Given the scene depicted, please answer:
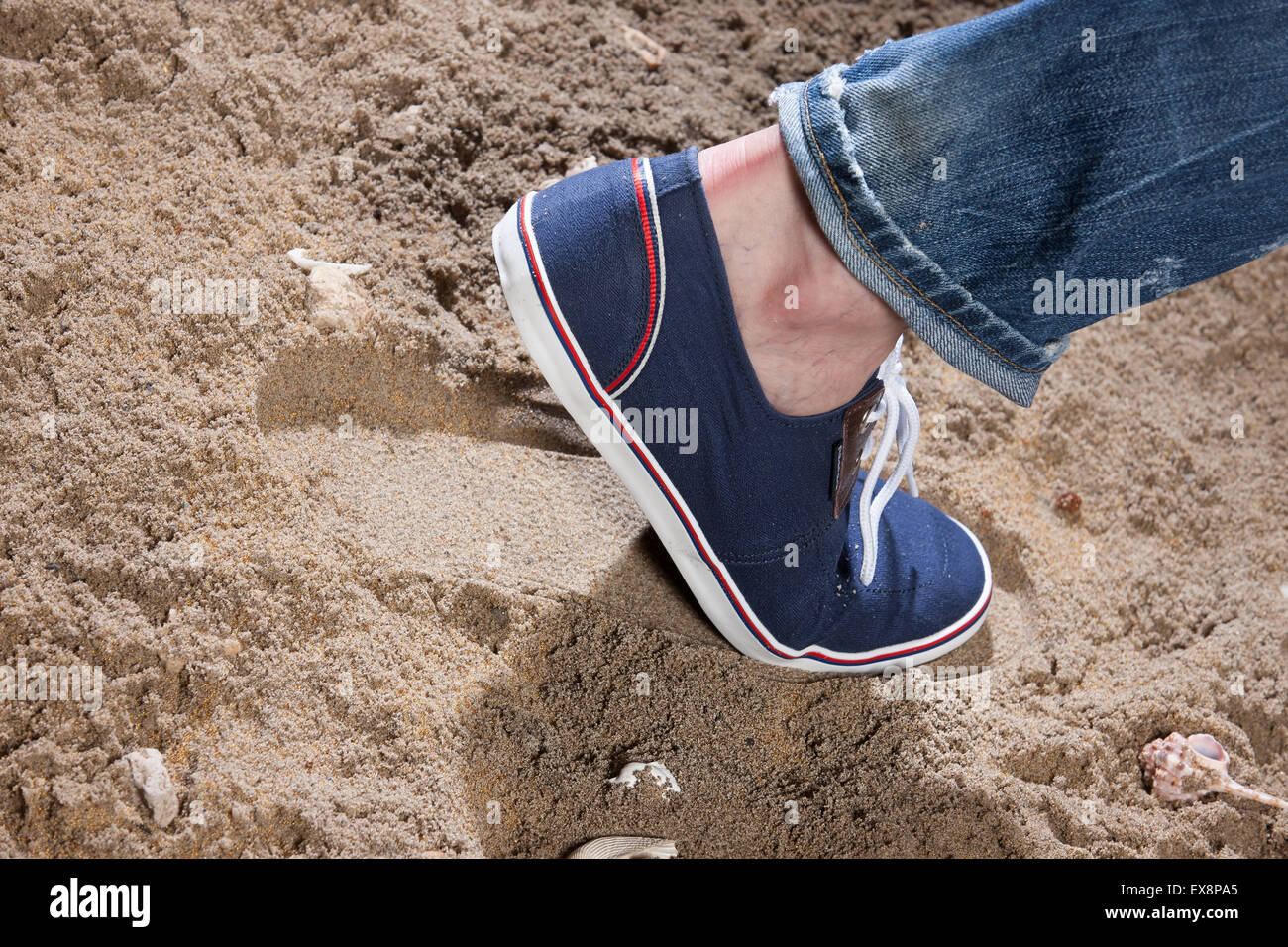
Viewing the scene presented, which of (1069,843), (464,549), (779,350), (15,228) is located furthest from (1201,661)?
(15,228)

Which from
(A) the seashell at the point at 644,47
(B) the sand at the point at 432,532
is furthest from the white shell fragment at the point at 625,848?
(A) the seashell at the point at 644,47

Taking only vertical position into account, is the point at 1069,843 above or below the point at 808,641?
below

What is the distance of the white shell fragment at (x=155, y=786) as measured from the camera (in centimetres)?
100

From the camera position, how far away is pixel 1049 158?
938 millimetres

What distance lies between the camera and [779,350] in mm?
1171

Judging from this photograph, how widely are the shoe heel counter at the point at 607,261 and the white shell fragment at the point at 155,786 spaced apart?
65 centimetres

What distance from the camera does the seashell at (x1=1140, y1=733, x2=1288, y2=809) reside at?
1283 millimetres

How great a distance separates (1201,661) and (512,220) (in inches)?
46.6

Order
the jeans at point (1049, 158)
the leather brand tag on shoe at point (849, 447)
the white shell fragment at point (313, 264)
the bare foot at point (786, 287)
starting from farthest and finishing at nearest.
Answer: the white shell fragment at point (313, 264) < the leather brand tag on shoe at point (849, 447) < the bare foot at point (786, 287) < the jeans at point (1049, 158)

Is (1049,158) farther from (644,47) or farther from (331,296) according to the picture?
(644,47)

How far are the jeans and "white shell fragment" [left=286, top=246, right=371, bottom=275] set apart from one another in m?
0.75

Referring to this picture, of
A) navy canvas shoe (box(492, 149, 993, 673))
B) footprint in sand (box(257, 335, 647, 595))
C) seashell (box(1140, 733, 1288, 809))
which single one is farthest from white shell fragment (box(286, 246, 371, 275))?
seashell (box(1140, 733, 1288, 809))

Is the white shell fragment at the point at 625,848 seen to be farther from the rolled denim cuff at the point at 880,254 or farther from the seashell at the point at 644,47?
the seashell at the point at 644,47

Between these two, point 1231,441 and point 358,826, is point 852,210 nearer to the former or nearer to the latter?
point 358,826
